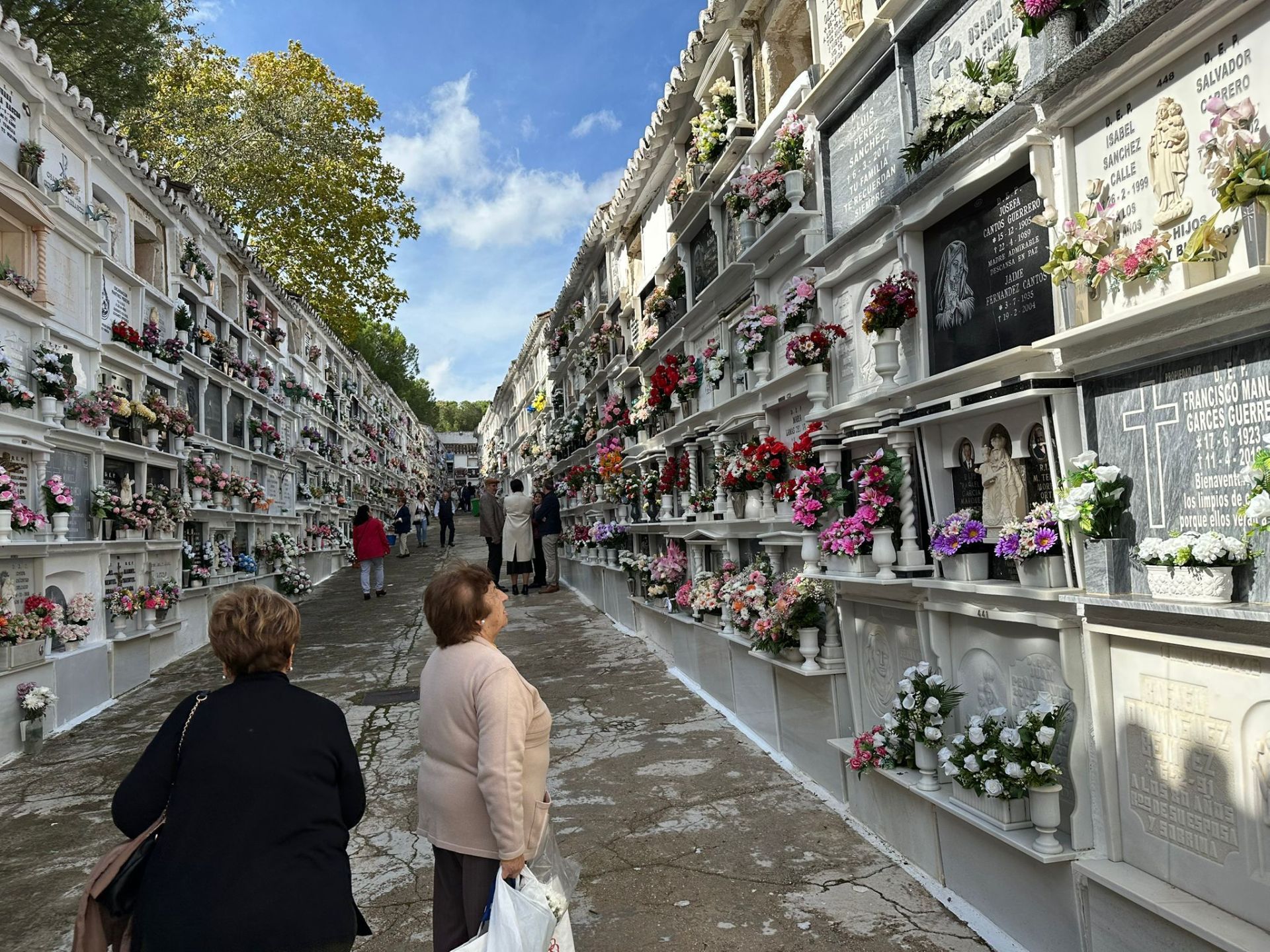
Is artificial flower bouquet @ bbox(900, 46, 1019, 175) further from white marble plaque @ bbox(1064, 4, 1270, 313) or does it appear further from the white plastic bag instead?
the white plastic bag

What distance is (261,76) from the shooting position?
19.8 metres

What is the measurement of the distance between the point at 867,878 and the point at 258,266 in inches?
605

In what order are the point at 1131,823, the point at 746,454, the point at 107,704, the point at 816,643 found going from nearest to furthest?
the point at 1131,823 < the point at 816,643 < the point at 746,454 < the point at 107,704

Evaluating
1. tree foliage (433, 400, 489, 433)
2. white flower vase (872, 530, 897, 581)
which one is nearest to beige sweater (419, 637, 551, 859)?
white flower vase (872, 530, 897, 581)

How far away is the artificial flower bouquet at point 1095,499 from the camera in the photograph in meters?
3.27

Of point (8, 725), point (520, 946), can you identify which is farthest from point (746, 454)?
point (8, 725)

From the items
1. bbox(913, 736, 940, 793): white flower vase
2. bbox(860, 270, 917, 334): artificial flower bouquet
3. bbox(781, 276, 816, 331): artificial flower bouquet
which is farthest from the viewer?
bbox(781, 276, 816, 331): artificial flower bouquet

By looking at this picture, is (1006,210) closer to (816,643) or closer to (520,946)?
(816,643)

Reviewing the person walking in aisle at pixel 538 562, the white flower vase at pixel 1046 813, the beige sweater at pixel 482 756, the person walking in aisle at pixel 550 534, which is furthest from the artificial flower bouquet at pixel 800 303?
the person walking in aisle at pixel 538 562

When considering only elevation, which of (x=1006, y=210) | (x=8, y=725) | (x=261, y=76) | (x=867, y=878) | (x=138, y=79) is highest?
(x=261, y=76)

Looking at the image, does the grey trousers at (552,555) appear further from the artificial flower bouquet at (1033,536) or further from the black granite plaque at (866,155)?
the artificial flower bouquet at (1033,536)

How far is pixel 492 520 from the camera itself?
16422 mm

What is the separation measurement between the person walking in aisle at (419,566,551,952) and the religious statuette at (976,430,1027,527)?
7.71 feet

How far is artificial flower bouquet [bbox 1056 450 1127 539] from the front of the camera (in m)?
3.27
